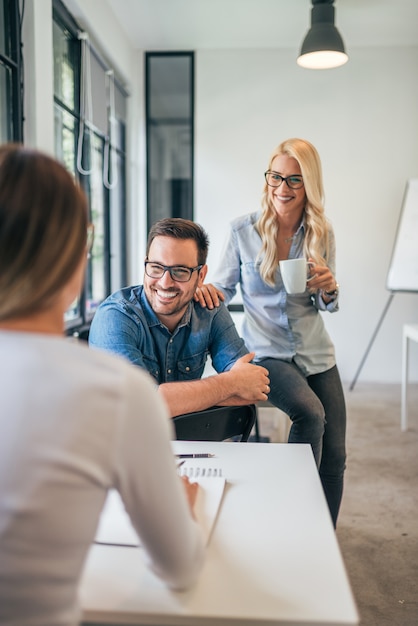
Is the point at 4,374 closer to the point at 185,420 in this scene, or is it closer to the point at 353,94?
the point at 185,420

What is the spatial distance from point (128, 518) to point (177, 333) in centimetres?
96

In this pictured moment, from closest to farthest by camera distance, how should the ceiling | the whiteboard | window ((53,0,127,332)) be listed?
window ((53,0,127,332)), the ceiling, the whiteboard

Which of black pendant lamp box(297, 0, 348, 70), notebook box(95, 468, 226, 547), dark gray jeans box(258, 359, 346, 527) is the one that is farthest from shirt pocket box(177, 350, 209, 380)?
black pendant lamp box(297, 0, 348, 70)

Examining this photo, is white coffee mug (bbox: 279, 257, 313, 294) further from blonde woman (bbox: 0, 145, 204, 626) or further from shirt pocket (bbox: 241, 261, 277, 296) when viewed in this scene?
blonde woman (bbox: 0, 145, 204, 626)

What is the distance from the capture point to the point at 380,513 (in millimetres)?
2689

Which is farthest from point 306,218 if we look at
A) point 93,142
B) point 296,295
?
Result: point 93,142

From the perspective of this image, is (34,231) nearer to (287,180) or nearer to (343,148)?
(287,180)

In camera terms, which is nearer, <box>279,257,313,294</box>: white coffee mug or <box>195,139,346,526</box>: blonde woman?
<box>279,257,313,294</box>: white coffee mug

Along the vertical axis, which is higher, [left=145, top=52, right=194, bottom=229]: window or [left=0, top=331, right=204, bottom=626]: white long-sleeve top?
[left=145, top=52, right=194, bottom=229]: window

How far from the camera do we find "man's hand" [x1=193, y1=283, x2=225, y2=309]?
188cm

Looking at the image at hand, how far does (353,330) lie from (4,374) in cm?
509

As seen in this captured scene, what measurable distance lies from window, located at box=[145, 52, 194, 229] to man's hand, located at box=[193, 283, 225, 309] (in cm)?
375

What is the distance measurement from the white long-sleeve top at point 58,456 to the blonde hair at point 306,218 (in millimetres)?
1536

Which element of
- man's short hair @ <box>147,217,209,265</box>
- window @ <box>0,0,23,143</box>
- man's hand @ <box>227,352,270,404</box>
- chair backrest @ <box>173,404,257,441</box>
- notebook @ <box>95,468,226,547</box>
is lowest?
chair backrest @ <box>173,404,257,441</box>
